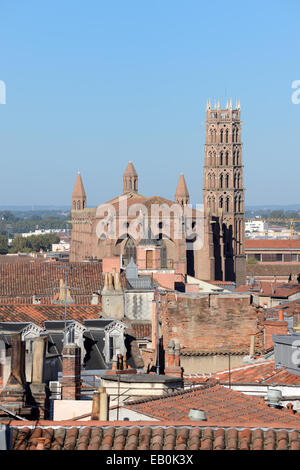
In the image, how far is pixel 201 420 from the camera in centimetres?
1709

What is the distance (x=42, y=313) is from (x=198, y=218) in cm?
8268

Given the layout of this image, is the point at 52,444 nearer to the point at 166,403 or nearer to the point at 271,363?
the point at 166,403

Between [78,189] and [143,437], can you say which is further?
[78,189]

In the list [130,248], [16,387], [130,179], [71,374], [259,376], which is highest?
[130,179]

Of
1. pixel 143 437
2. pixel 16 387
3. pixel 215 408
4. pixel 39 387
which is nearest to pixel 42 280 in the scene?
pixel 215 408

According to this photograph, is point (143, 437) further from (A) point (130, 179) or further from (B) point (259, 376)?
(A) point (130, 179)

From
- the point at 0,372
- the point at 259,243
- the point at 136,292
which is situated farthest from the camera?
the point at 259,243

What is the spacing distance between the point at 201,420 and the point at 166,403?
8.31ft

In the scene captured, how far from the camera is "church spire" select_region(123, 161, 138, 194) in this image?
5709 inches

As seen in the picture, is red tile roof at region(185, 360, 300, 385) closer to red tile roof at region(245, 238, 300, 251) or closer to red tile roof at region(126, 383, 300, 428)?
red tile roof at region(126, 383, 300, 428)

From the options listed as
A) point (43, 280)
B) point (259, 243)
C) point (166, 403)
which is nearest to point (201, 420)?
point (166, 403)

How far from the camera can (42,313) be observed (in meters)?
38.9

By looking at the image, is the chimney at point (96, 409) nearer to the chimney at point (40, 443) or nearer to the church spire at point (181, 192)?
the chimney at point (40, 443)

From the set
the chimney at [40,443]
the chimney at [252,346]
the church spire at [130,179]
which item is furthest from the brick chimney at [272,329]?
the church spire at [130,179]
